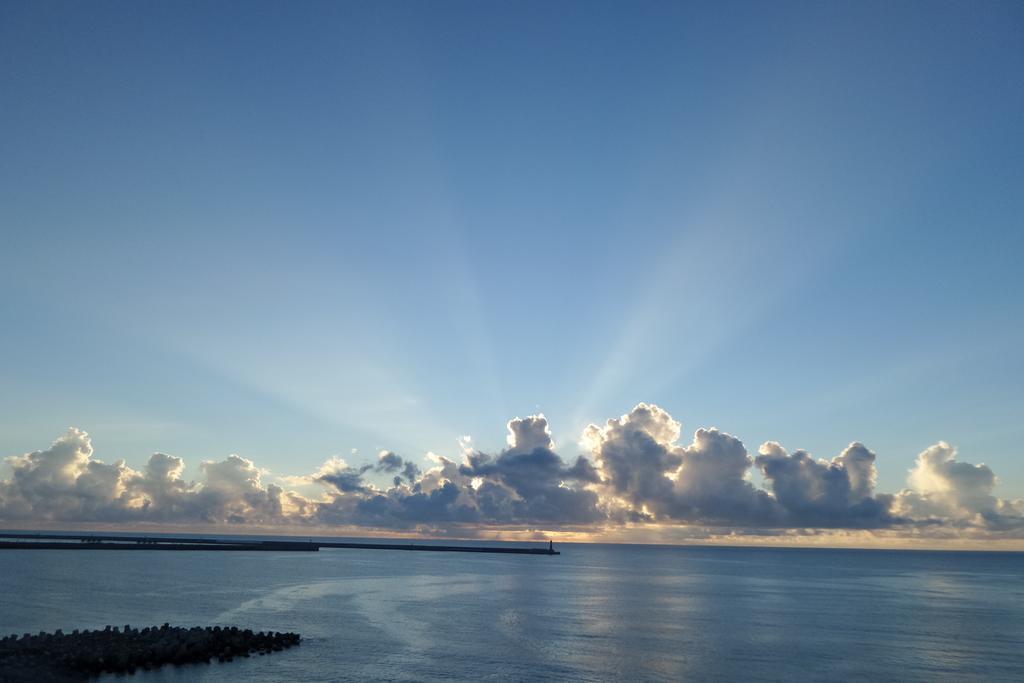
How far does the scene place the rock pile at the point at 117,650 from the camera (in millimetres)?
46531

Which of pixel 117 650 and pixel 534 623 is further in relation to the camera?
pixel 534 623

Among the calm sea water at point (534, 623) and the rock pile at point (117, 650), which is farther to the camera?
the calm sea water at point (534, 623)

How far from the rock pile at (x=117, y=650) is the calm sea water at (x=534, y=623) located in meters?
2.25

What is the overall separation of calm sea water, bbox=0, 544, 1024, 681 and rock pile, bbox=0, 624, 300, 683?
88.8 inches

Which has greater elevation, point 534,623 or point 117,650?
point 117,650

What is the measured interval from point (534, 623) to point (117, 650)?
44.1m

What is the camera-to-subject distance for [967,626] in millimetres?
88188

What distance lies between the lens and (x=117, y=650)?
51.2m

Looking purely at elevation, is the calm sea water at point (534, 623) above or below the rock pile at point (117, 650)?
below

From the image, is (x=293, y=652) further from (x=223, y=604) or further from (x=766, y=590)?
(x=766, y=590)

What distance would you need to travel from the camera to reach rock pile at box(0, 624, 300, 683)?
4653 centimetres

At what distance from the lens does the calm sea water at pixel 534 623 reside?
55.3m

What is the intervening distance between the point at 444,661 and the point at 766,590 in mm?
102679

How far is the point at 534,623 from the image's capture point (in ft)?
263
